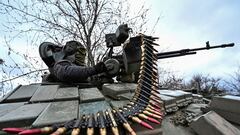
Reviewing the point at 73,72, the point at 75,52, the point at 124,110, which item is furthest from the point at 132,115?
the point at 75,52

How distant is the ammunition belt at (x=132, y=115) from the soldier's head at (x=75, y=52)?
38.1 inches

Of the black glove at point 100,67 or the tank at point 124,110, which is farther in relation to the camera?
the black glove at point 100,67

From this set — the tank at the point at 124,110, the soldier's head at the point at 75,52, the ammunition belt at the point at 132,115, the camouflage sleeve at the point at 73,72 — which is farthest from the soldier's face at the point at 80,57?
the ammunition belt at the point at 132,115

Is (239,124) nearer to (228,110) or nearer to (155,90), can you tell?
(228,110)

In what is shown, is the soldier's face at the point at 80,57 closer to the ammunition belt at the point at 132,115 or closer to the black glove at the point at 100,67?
the black glove at the point at 100,67

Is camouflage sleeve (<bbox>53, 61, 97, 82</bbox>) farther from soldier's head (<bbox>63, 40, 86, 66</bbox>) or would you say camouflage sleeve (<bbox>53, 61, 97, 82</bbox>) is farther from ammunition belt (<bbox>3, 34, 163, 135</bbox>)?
ammunition belt (<bbox>3, 34, 163, 135</bbox>)

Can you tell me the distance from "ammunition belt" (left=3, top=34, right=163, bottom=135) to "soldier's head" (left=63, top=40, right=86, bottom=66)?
97 cm

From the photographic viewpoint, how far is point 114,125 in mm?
1900

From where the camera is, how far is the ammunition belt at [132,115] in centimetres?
176

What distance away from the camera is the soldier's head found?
3.86m

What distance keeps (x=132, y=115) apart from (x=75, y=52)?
2.02 m

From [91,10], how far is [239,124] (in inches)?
426

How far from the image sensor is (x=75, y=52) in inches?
156

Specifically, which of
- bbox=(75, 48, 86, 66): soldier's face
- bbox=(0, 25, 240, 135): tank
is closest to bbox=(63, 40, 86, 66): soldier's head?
bbox=(75, 48, 86, 66): soldier's face
